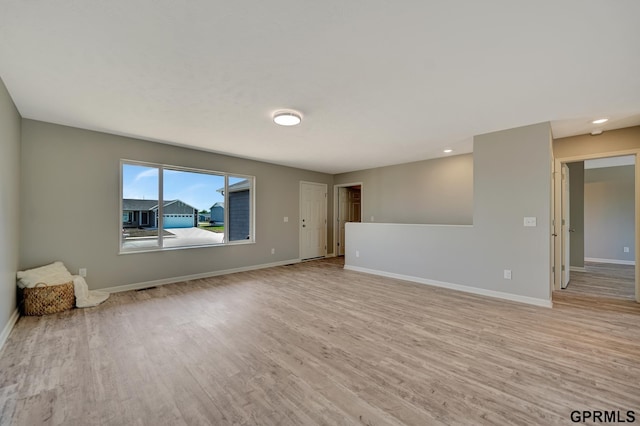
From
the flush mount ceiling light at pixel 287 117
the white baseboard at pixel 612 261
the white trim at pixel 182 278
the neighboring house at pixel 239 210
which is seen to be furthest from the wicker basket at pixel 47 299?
the white baseboard at pixel 612 261

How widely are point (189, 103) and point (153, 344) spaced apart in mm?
2507

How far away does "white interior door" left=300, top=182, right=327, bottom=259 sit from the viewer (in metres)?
7.04

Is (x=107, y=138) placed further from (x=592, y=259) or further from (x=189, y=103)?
(x=592, y=259)

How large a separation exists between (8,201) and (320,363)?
361 cm

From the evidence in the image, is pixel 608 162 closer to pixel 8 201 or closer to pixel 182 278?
pixel 182 278

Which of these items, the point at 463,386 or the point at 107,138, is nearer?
the point at 463,386

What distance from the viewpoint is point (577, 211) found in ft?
18.1

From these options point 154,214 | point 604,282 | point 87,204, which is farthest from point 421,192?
point 87,204

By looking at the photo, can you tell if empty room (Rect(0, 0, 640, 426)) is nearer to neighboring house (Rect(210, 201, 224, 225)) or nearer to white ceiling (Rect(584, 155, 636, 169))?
neighboring house (Rect(210, 201, 224, 225))

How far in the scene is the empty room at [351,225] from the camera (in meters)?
1.69

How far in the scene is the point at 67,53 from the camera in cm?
206

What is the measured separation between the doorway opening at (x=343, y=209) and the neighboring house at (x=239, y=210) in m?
2.85

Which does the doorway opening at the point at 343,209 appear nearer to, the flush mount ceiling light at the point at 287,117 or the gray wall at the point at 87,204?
the gray wall at the point at 87,204

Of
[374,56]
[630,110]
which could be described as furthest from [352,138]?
[630,110]
